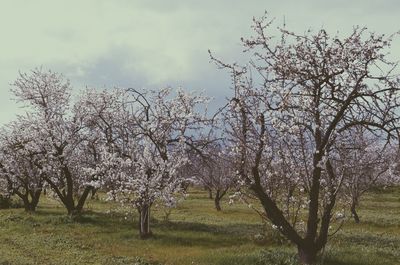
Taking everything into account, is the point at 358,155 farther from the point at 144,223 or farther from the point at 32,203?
the point at 32,203

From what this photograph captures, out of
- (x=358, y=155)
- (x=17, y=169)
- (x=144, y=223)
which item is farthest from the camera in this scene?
(x=17, y=169)

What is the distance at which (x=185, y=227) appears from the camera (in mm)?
34250

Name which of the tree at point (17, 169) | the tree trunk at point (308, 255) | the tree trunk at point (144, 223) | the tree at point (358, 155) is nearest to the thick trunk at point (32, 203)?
the tree at point (17, 169)

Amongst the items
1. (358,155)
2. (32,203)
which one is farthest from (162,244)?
(32,203)

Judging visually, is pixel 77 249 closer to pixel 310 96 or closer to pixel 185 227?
pixel 185 227

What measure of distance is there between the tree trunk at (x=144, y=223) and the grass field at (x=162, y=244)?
0.49 m

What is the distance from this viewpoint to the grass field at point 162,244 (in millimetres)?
22188

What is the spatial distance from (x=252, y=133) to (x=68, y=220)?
21.1 meters

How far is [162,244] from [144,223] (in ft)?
9.51

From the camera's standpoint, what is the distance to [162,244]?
A: 2753 cm

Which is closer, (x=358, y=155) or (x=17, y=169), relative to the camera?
(x=358, y=155)

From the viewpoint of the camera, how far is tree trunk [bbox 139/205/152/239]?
29484 mm

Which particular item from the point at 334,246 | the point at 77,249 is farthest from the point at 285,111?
the point at 77,249

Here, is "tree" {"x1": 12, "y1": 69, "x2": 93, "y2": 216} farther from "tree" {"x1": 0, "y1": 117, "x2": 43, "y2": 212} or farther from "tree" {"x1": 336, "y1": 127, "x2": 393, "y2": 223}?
"tree" {"x1": 336, "y1": 127, "x2": 393, "y2": 223}
